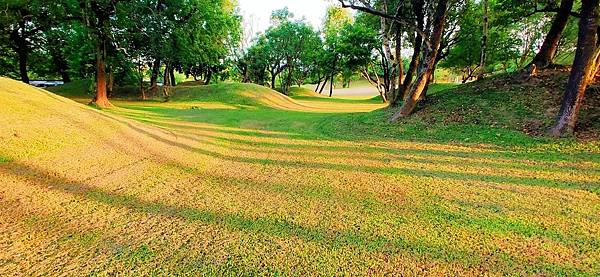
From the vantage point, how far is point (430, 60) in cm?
873

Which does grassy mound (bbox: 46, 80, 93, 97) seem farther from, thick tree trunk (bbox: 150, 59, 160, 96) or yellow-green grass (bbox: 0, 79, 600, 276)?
yellow-green grass (bbox: 0, 79, 600, 276)

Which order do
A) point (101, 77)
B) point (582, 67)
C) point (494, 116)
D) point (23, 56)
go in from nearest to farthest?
point (582, 67)
point (494, 116)
point (101, 77)
point (23, 56)

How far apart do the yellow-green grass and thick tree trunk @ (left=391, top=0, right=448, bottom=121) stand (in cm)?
258

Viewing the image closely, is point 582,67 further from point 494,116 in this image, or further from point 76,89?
point 76,89

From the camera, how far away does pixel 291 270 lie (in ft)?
7.80

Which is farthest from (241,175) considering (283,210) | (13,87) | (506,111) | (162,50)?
(162,50)

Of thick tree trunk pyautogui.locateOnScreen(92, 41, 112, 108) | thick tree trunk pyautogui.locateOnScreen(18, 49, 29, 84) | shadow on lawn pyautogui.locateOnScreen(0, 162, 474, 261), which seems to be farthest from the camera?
thick tree trunk pyautogui.locateOnScreen(18, 49, 29, 84)

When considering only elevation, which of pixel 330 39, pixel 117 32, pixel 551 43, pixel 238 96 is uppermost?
pixel 330 39

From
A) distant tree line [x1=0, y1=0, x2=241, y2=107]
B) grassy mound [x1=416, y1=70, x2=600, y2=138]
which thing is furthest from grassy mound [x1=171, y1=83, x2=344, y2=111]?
grassy mound [x1=416, y1=70, x2=600, y2=138]

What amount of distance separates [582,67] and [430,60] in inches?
132

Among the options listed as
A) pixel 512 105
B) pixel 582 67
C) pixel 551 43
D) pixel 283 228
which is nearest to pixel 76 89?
pixel 283 228

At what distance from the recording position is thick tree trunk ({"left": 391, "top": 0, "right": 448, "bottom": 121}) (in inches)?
330

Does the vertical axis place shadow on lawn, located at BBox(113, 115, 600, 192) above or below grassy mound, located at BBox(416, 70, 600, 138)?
below

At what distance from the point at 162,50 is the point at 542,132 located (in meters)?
16.7
